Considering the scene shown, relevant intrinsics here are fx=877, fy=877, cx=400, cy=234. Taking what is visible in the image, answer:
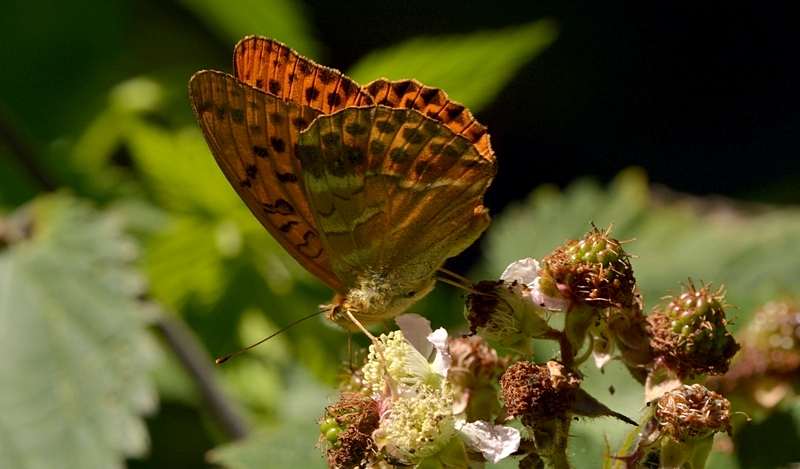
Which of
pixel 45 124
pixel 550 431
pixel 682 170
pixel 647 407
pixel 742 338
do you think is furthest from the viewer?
pixel 682 170

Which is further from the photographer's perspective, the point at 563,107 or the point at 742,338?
the point at 563,107

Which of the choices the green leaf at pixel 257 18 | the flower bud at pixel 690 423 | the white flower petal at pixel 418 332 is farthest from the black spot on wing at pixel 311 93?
the green leaf at pixel 257 18

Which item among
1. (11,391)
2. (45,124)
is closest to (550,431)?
(11,391)

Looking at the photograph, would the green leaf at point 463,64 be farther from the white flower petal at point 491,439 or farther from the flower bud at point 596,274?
the white flower petal at point 491,439

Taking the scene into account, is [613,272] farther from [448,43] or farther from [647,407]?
[448,43]

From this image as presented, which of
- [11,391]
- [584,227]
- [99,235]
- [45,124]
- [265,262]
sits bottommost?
[584,227]

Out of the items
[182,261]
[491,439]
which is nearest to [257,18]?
[182,261]

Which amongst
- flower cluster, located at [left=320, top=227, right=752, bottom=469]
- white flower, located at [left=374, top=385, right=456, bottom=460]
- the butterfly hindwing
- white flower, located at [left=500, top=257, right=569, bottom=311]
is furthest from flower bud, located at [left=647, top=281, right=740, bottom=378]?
the butterfly hindwing
